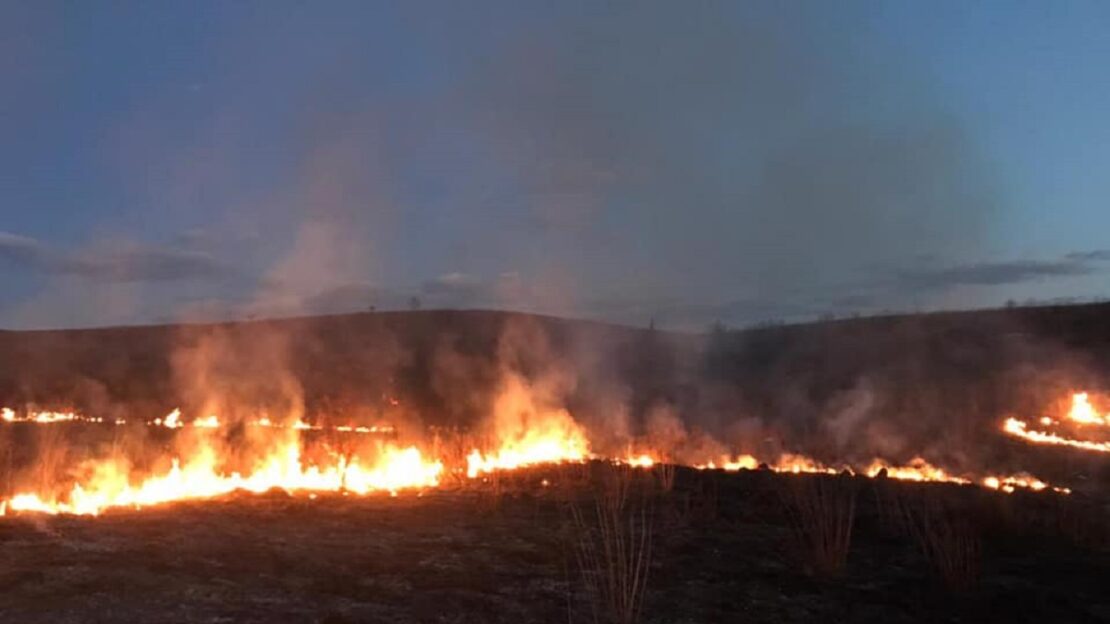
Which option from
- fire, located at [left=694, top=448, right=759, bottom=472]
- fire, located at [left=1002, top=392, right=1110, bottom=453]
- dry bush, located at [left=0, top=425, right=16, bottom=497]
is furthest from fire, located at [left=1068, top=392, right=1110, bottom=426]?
dry bush, located at [left=0, top=425, right=16, bottom=497]

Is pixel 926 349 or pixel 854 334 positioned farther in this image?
pixel 854 334

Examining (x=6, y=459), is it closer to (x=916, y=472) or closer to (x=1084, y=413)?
(x=916, y=472)

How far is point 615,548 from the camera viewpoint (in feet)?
35.8

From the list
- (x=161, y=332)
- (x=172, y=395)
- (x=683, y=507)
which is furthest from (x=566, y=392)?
(x=683, y=507)

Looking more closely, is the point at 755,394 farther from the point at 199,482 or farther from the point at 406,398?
the point at 199,482

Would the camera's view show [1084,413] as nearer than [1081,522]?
No

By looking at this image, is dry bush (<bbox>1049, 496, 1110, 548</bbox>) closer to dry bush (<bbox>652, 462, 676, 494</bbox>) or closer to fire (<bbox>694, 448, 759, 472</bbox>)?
dry bush (<bbox>652, 462, 676, 494</bbox>)

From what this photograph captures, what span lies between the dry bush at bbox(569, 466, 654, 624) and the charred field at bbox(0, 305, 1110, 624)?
0.23 feet

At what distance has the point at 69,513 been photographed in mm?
11242

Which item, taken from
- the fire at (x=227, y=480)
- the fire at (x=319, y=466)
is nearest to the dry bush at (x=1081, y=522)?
the fire at (x=319, y=466)

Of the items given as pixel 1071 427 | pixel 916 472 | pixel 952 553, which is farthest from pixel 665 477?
pixel 1071 427

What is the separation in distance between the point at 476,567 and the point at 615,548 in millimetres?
1835

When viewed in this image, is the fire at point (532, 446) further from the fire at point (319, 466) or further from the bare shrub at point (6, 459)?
the bare shrub at point (6, 459)

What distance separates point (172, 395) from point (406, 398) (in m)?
9.80
